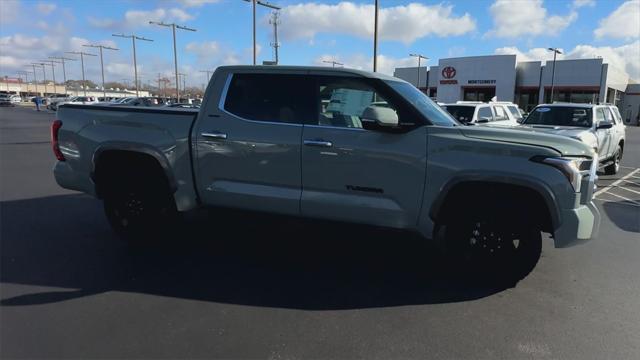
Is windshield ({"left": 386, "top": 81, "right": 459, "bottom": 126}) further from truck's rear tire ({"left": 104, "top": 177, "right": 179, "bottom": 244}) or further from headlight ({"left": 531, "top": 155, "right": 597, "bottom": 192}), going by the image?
truck's rear tire ({"left": 104, "top": 177, "right": 179, "bottom": 244})

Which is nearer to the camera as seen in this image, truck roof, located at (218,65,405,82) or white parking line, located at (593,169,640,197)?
truck roof, located at (218,65,405,82)

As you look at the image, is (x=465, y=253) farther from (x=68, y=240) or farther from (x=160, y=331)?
(x=68, y=240)

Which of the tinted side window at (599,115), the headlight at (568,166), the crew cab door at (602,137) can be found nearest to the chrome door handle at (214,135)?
the headlight at (568,166)

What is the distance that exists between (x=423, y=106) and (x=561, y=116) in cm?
834

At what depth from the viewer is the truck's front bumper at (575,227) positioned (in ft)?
12.0

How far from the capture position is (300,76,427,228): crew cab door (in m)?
4.02

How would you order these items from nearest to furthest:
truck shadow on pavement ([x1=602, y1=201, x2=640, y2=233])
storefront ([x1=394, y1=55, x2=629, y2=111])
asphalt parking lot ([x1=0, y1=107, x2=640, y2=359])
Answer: asphalt parking lot ([x1=0, y1=107, x2=640, y2=359])
truck shadow on pavement ([x1=602, y1=201, x2=640, y2=233])
storefront ([x1=394, y1=55, x2=629, y2=111])

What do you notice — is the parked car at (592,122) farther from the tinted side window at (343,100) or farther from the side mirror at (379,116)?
the side mirror at (379,116)

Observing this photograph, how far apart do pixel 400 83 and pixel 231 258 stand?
2519 mm

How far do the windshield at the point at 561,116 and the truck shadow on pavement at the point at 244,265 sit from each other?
730cm

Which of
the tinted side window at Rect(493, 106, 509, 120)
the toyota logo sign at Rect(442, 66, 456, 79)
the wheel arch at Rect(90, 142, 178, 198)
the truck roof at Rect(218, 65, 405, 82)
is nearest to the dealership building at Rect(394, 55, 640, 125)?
the toyota logo sign at Rect(442, 66, 456, 79)

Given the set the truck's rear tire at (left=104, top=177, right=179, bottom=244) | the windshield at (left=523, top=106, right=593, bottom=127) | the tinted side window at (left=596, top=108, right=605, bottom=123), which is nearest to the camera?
the truck's rear tire at (left=104, top=177, right=179, bottom=244)

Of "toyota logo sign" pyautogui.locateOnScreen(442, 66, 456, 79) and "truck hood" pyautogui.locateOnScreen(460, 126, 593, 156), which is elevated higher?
"toyota logo sign" pyautogui.locateOnScreen(442, 66, 456, 79)

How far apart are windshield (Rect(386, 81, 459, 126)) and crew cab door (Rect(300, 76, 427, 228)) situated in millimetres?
171
